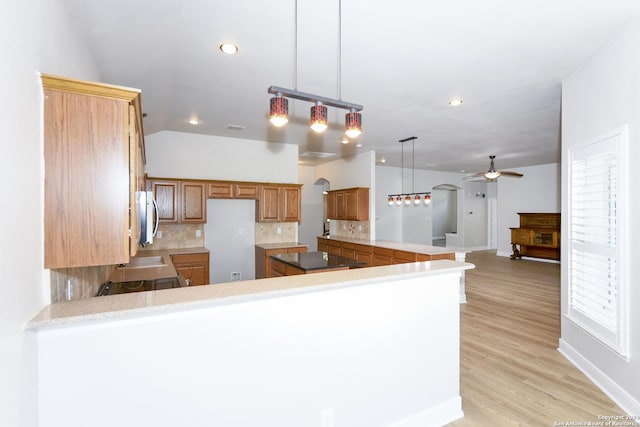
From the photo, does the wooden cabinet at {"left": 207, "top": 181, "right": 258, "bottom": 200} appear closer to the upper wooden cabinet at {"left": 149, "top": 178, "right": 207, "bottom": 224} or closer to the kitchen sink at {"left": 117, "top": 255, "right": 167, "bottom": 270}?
the upper wooden cabinet at {"left": 149, "top": 178, "right": 207, "bottom": 224}

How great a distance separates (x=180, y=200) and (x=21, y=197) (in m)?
4.12

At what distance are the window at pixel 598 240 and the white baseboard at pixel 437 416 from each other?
1.36 metres

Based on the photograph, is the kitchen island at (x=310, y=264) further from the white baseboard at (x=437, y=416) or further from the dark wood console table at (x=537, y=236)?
the dark wood console table at (x=537, y=236)

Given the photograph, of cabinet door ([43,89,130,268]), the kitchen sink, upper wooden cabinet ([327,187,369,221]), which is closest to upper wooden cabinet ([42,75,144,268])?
cabinet door ([43,89,130,268])

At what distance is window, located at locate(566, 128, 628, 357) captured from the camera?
243 centimetres

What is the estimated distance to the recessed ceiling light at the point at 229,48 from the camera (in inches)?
99.3

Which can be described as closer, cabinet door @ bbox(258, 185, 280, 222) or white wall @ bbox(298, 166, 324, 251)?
cabinet door @ bbox(258, 185, 280, 222)

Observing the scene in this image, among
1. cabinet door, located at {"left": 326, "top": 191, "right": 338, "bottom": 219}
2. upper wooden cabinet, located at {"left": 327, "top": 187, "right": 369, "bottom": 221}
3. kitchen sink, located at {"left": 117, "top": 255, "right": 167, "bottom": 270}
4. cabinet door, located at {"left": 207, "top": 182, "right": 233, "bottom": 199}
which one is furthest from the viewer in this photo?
cabinet door, located at {"left": 326, "top": 191, "right": 338, "bottom": 219}

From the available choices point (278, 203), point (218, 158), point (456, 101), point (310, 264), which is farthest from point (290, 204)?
point (456, 101)

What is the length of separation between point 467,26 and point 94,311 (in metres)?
2.88

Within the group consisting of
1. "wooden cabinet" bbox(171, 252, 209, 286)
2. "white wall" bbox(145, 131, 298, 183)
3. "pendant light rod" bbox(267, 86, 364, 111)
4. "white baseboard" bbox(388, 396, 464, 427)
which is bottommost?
"white baseboard" bbox(388, 396, 464, 427)

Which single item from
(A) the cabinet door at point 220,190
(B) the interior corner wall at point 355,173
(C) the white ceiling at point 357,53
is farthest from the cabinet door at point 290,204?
(B) the interior corner wall at point 355,173

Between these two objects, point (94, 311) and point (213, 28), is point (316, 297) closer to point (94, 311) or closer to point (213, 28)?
point (94, 311)

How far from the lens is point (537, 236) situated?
29.3 ft
